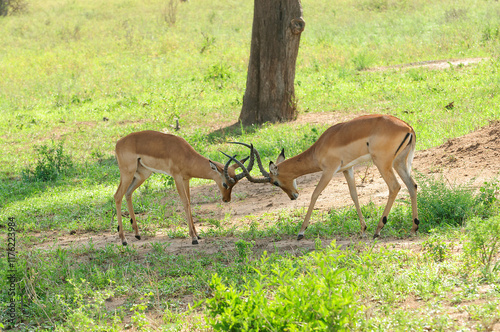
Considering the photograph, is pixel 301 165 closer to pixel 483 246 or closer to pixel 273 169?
pixel 273 169

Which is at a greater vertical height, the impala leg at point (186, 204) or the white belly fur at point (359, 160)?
the white belly fur at point (359, 160)

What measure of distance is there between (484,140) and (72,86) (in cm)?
1092

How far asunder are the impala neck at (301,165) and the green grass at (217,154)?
1.75ft

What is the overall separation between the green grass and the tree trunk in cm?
53

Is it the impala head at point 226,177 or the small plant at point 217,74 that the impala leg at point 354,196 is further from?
the small plant at point 217,74

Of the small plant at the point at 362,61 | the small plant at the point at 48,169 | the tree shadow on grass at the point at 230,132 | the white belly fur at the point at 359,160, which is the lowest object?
the small plant at the point at 48,169

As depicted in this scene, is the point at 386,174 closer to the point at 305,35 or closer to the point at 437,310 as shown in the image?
the point at 437,310

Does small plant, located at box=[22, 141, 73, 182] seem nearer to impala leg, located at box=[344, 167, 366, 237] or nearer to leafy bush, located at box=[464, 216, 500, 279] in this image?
impala leg, located at box=[344, 167, 366, 237]

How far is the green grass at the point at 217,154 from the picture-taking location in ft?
12.4

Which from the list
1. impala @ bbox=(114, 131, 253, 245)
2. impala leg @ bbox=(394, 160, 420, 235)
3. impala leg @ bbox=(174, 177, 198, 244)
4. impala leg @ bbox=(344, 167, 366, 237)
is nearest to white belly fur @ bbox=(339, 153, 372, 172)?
impala leg @ bbox=(344, 167, 366, 237)

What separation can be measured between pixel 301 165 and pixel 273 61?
4.85 metres

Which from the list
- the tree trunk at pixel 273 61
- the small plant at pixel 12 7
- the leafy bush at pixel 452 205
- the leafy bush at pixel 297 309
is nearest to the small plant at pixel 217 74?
the tree trunk at pixel 273 61

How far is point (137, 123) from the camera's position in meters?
11.5

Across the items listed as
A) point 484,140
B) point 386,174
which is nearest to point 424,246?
point 386,174
